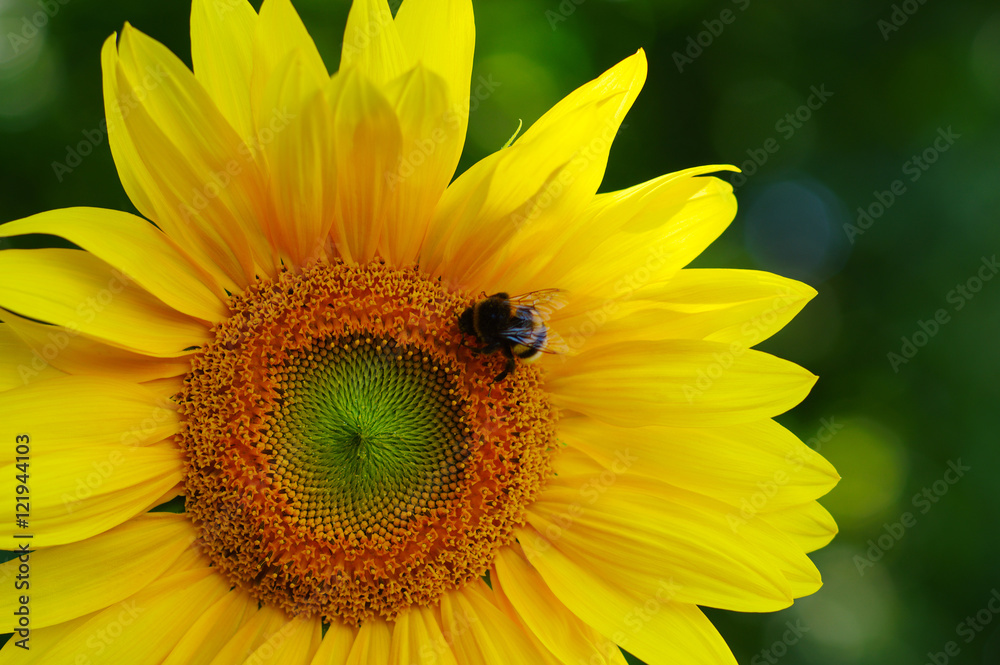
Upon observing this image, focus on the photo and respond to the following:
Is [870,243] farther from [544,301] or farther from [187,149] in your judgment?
[187,149]

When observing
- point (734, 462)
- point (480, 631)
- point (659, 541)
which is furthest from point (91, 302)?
point (734, 462)

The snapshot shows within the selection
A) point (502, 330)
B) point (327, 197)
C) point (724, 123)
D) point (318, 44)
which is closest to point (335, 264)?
point (327, 197)

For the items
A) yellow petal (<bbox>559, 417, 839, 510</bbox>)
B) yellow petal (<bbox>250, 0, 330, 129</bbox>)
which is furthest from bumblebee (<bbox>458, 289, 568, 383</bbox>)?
yellow petal (<bbox>250, 0, 330, 129</bbox>)

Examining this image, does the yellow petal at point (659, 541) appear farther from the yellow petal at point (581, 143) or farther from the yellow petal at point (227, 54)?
Answer: the yellow petal at point (227, 54)

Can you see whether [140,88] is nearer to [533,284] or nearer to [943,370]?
[533,284]

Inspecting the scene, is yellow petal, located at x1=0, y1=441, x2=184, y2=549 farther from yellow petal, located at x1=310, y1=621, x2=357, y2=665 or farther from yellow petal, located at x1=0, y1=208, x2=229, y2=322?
yellow petal, located at x1=310, y1=621, x2=357, y2=665
